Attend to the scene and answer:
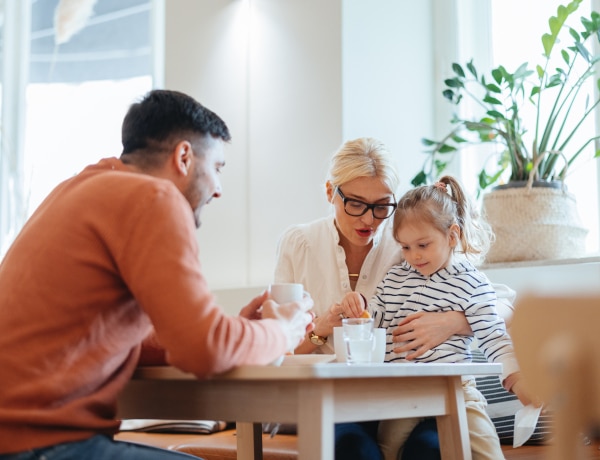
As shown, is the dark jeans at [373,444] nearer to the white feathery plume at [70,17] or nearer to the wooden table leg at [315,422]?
the wooden table leg at [315,422]

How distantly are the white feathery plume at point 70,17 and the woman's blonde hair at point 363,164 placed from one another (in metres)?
2.87

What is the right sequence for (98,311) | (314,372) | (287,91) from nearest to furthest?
1. (314,372)
2. (98,311)
3. (287,91)

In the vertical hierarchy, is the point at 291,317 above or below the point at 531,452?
above

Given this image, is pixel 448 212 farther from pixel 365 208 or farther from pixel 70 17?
pixel 70 17

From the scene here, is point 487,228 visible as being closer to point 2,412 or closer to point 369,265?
point 369,265

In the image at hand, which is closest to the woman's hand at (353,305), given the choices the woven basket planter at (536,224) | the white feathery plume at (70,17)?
the woven basket planter at (536,224)

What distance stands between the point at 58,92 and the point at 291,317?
12.3 feet

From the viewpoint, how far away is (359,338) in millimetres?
1837

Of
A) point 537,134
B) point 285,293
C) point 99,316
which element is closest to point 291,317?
point 285,293

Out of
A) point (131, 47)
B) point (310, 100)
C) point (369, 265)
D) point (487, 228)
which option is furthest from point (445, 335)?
point (131, 47)

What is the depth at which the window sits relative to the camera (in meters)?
4.82

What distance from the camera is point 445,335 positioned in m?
2.28

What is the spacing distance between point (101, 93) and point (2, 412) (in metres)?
3.64

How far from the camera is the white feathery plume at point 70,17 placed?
16.2 ft
